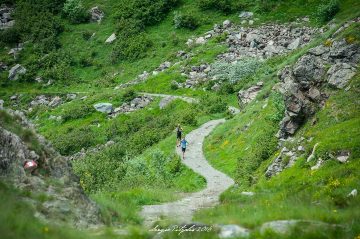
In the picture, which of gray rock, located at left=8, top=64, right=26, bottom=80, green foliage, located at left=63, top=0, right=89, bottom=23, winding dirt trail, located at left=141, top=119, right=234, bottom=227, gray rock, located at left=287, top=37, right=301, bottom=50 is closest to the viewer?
winding dirt trail, located at left=141, top=119, right=234, bottom=227

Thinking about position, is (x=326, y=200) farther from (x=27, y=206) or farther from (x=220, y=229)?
(x=27, y=206)

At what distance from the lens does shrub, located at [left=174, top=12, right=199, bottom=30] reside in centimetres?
8862

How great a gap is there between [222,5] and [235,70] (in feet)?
97.5

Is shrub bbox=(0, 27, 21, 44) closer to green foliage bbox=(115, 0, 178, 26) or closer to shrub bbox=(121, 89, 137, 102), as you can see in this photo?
green foliage bbox=(115, 0, 178, 26)

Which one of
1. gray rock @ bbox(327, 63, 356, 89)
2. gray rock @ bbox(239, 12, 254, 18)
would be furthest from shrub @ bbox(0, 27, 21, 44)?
gray rock @ bbox(327, 63, 356, 89)

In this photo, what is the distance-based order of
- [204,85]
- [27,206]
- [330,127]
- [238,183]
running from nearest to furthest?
[27,206], [330,127], [238,183], [204,85]

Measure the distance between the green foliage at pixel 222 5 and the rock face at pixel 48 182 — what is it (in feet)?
261

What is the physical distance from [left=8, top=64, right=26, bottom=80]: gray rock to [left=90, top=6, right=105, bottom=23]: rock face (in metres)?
20.5

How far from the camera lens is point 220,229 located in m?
11.8

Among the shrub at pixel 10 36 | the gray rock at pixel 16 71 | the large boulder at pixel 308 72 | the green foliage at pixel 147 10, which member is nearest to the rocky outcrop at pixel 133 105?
the gray rock at pixel 16 71

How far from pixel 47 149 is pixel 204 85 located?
5480 centimetres

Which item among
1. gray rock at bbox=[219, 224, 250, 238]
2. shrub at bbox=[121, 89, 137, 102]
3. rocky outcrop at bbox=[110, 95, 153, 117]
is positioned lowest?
rocky outcrop at bbox=[110, 95, 153, 117]

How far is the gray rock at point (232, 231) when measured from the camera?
11539mm

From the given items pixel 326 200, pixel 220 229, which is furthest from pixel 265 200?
pixel 220 229
